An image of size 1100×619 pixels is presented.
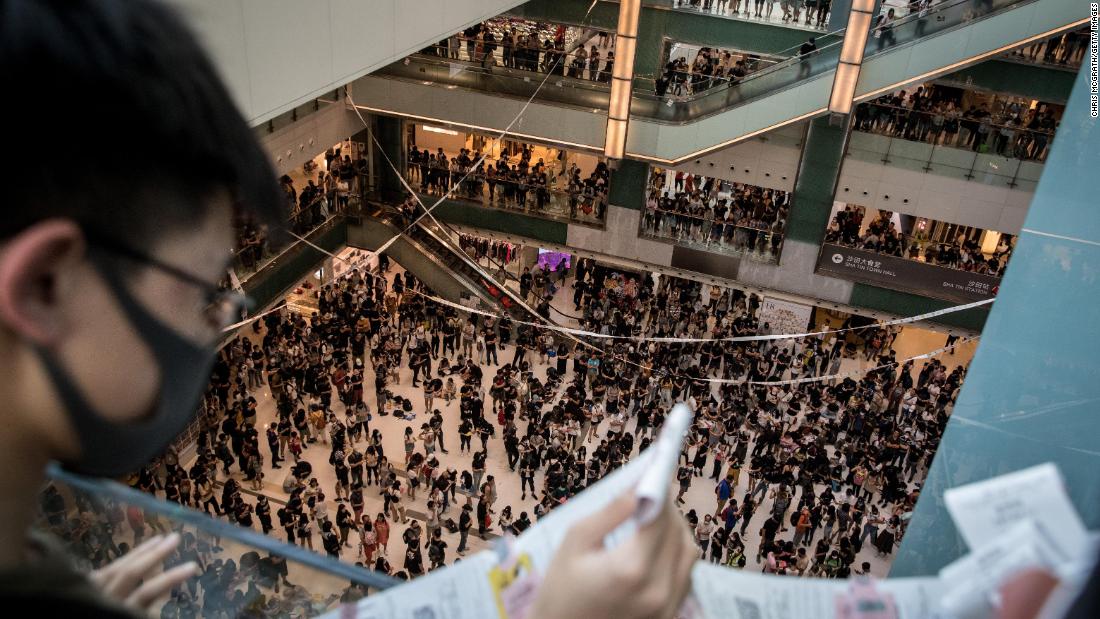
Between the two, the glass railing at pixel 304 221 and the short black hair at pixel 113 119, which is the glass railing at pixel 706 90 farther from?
the short black hair at pixel 113 119

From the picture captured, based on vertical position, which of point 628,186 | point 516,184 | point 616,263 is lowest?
point 616,263

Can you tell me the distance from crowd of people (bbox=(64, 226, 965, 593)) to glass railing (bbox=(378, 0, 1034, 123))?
525 centimetres

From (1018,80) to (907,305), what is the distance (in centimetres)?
566

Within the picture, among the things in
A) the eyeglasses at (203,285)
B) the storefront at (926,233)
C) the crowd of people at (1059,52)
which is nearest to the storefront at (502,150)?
the storefront at (926,233)

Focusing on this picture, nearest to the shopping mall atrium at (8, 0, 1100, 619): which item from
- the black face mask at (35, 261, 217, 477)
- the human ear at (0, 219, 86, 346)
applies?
the black face mask at (35, 261, 217, 477)

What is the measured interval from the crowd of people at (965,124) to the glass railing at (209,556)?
64.7 feet

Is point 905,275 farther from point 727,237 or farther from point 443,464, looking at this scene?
point 443,464

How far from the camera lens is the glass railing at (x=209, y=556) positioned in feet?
9.93

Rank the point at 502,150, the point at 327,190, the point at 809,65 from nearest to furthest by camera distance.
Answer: the point at 809,65, the point at 327,190, the point at 502,150

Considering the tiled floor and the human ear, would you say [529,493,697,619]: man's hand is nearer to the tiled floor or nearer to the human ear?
the human ear

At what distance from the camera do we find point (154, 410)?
118 centimetres

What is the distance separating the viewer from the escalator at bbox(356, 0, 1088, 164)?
1623cm

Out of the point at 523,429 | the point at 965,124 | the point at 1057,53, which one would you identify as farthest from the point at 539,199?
the point at 1057,53

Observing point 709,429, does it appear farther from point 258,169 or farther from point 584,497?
point 258,169
